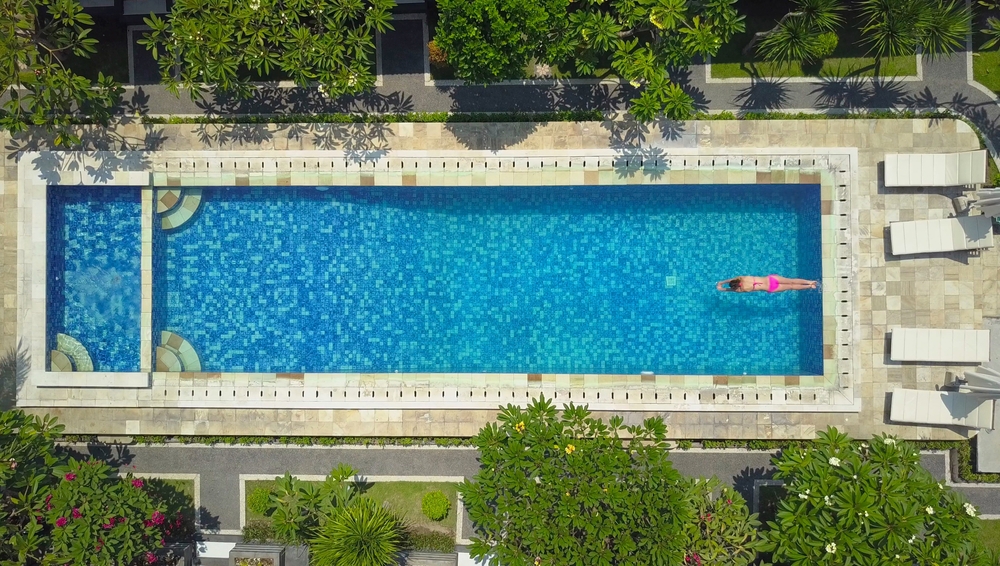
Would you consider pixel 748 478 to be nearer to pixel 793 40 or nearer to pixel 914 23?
pixel 793 40

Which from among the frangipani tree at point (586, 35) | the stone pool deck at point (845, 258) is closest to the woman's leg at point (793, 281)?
the stone pool deck at point (845, 258)

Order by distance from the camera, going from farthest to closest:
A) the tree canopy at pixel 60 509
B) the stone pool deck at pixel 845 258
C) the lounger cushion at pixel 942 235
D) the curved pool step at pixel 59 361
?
the curved pool step at pixel 59 361 < the stone pool deck at pixel 845 258 < the lounger cushion at pixel 942 235 < the tree canopy at pixel 60 509

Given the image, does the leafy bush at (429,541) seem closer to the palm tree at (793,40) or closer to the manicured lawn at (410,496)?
the manicured lawn at (410,496)

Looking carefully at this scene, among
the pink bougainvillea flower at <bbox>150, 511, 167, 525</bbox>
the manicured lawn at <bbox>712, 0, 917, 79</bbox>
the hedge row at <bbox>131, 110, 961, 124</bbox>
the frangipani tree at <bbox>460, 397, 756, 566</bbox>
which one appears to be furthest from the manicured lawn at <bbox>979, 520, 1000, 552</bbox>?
the pink bougainvillea flower at <bbox>150, 511, 167, 525</bbox>

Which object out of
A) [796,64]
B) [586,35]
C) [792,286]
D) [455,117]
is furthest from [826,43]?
[455,117]

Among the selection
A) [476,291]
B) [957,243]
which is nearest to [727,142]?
[957,243]

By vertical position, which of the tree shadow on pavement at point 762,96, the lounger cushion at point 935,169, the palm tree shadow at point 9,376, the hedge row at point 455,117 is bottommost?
the palm tree shadow at point 9,376

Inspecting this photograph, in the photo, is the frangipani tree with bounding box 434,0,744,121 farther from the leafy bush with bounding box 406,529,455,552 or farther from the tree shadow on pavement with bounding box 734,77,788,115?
the leafy bush with bounding box 406,529,455,552
